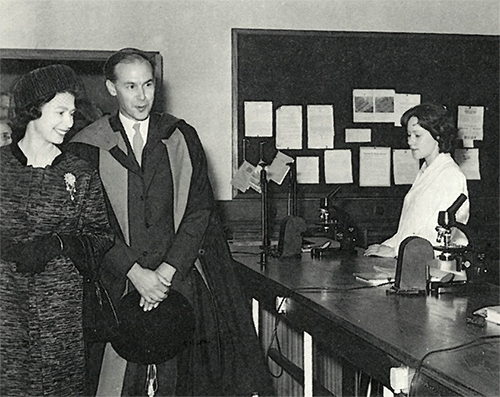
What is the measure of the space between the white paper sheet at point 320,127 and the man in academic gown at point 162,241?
2545mm

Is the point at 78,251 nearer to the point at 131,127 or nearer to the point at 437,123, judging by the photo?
the point at 131,127

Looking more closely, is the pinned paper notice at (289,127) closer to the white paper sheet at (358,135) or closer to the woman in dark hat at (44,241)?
the white paper sheet at (358,135)

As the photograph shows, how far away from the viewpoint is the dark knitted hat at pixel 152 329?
8.68ft

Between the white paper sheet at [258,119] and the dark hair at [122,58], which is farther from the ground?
the dark hair at [122,58]

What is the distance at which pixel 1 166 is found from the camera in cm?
220

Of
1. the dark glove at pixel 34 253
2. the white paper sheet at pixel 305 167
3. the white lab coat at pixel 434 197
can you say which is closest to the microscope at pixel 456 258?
the white lab coat at pixel 434 197

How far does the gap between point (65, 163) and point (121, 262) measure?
1.73 feet

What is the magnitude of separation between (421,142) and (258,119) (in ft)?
5.72

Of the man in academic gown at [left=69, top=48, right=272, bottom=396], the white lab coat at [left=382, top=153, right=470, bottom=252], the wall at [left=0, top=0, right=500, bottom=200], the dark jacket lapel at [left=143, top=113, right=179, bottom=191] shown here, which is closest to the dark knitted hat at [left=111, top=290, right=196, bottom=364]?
the man in academic gown at [left=69, top=48, right=272, bottom=396]

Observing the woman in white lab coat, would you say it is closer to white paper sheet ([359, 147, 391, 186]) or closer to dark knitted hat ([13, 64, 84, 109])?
white paper sheet ([359, 147, 391, 186])

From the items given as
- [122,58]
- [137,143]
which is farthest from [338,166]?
[122,58]

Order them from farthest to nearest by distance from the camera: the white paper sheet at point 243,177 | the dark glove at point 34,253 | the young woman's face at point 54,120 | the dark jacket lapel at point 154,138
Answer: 1. the white paper sheet at point 243,177
2. the dark jacket lapel at point 154,138
3. the young woman's face at point 54,120
4. the dark glove at point 34,253

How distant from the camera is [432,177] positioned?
3693mm

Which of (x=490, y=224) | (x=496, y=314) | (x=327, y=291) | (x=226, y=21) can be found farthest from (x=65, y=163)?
(x=490, y=224)
